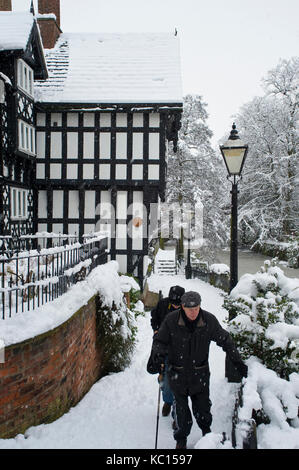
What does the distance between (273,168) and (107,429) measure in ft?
82.3

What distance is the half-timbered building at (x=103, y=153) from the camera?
13.7 metres

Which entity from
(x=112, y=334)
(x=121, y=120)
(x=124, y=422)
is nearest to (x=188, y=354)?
(x=124, y=422)

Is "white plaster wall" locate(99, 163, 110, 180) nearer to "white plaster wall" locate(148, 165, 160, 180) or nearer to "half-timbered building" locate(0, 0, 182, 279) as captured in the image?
"half-timbered building" locate(0, 0, 182, 279)

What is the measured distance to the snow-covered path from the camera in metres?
4.40

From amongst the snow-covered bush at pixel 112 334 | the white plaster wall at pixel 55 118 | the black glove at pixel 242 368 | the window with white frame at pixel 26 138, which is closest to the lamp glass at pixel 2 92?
the window with white frame at pixel 26 138

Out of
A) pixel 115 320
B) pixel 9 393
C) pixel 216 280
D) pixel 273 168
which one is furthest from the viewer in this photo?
pixel 273 168

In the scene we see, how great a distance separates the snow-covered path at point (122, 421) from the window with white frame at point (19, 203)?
7325 millimetres

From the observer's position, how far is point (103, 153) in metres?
14.1

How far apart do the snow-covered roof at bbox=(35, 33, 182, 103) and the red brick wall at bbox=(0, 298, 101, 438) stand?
9841mm

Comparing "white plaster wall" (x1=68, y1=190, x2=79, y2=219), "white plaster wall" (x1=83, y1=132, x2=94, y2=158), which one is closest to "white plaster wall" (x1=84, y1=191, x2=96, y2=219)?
"white plaster wall" (x1=68, y1=190, x2=79, y2=219)

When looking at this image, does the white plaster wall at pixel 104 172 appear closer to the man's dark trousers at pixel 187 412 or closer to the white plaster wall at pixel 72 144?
the white plaster wall at pixel 72 144

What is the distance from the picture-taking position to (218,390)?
18.6 feet
